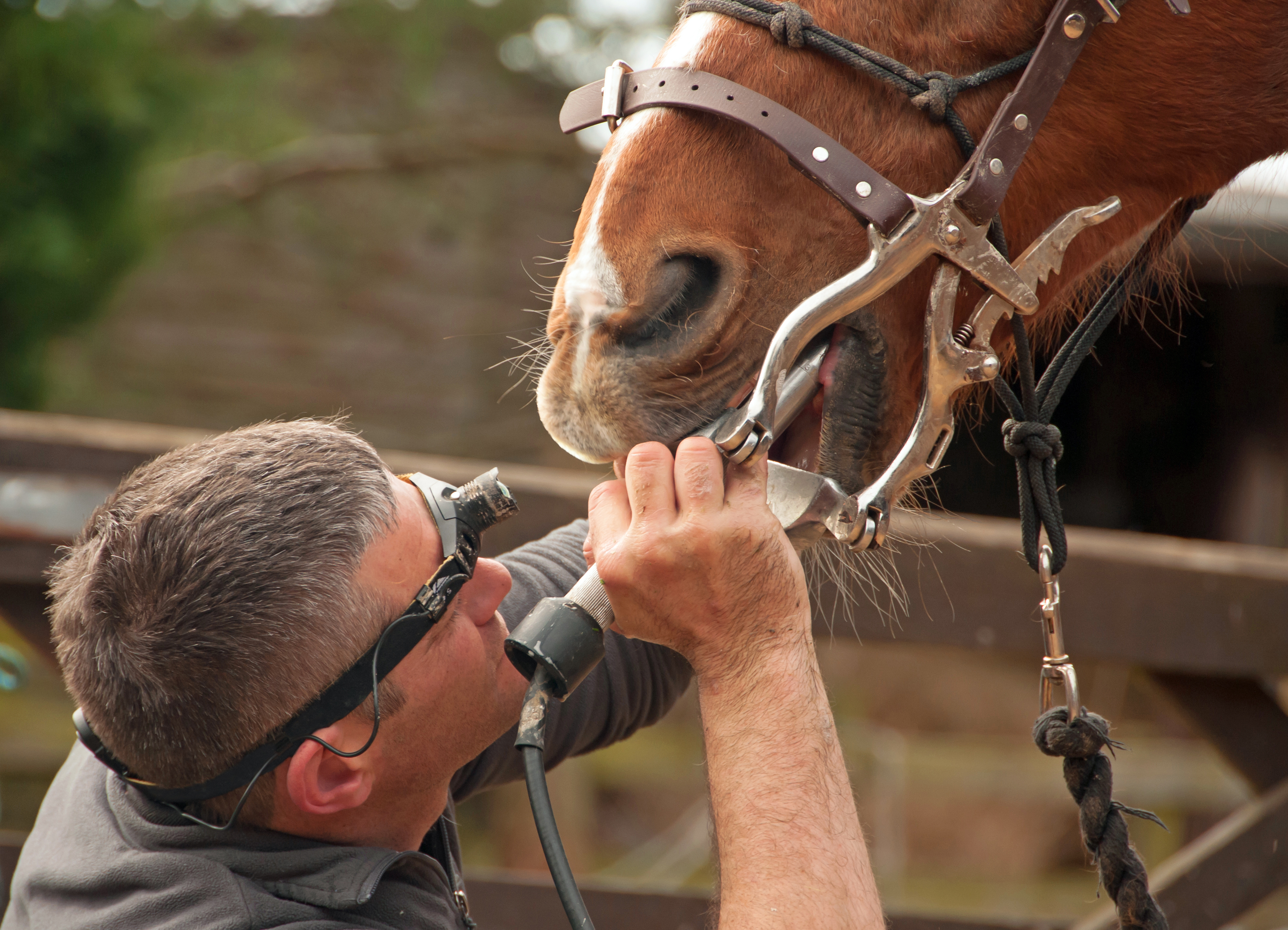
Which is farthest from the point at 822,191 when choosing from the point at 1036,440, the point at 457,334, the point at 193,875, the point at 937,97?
the point at 457,334

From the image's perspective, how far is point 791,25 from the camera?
1.16 meters

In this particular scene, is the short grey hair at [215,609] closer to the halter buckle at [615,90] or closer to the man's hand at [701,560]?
the man's hand at [701,560]

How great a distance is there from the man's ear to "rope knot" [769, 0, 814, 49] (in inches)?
36.6

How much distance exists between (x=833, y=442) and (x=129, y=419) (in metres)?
7.39

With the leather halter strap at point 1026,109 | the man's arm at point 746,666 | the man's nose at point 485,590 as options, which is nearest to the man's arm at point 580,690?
the man's nose at point 485,590

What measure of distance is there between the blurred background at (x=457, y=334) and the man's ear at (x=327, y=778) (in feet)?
11.5

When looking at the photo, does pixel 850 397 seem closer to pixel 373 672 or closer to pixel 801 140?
pixel 801 140

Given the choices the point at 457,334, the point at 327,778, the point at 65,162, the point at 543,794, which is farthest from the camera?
the point at 457,334

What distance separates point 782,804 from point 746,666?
14 centimetres

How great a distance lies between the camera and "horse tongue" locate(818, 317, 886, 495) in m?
1.18

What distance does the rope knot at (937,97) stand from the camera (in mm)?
1179

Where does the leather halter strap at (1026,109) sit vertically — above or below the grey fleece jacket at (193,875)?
above

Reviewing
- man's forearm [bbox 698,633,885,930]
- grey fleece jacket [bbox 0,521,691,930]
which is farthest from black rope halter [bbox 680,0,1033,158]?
grey fleece jacket [bbox 0,521,691,930]

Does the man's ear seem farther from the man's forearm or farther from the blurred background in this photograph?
the blurred background
